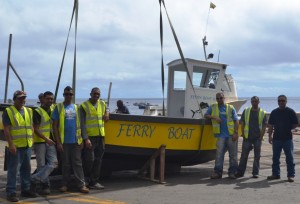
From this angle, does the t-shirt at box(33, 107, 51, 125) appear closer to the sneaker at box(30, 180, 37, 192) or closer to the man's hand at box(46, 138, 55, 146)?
the man's hand at box(46, 138, 55, 146)

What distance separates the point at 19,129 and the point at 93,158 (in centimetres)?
→ 145

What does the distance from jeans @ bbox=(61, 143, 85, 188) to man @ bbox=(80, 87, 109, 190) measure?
20 centimetres

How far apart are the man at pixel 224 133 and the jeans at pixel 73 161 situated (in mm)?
2825

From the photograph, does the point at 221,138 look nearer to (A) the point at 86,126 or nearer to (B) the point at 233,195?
(B) the point at 233,195

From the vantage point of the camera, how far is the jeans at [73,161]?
7.43 metres

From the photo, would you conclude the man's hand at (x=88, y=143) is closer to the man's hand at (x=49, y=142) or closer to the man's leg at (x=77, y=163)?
the man's leg at (x=77, y=163)

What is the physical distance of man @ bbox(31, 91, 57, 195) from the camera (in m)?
7.19

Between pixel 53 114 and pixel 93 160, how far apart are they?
1.03 metres

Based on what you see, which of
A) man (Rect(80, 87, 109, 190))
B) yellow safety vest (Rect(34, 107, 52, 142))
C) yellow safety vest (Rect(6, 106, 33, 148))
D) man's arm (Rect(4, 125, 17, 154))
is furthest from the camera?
man (Rect(80, 87, 109, 190))

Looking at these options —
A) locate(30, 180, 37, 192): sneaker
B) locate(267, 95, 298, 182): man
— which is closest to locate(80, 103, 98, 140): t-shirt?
locate(30, 180, 37, 192): sneaker

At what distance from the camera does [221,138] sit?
29.7 feet

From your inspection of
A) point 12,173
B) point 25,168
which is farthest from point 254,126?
point 12,173

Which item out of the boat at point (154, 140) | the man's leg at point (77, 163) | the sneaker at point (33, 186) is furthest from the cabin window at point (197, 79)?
the sneaker at point (33, 186)

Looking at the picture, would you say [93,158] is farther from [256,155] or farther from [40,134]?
[256,155]
